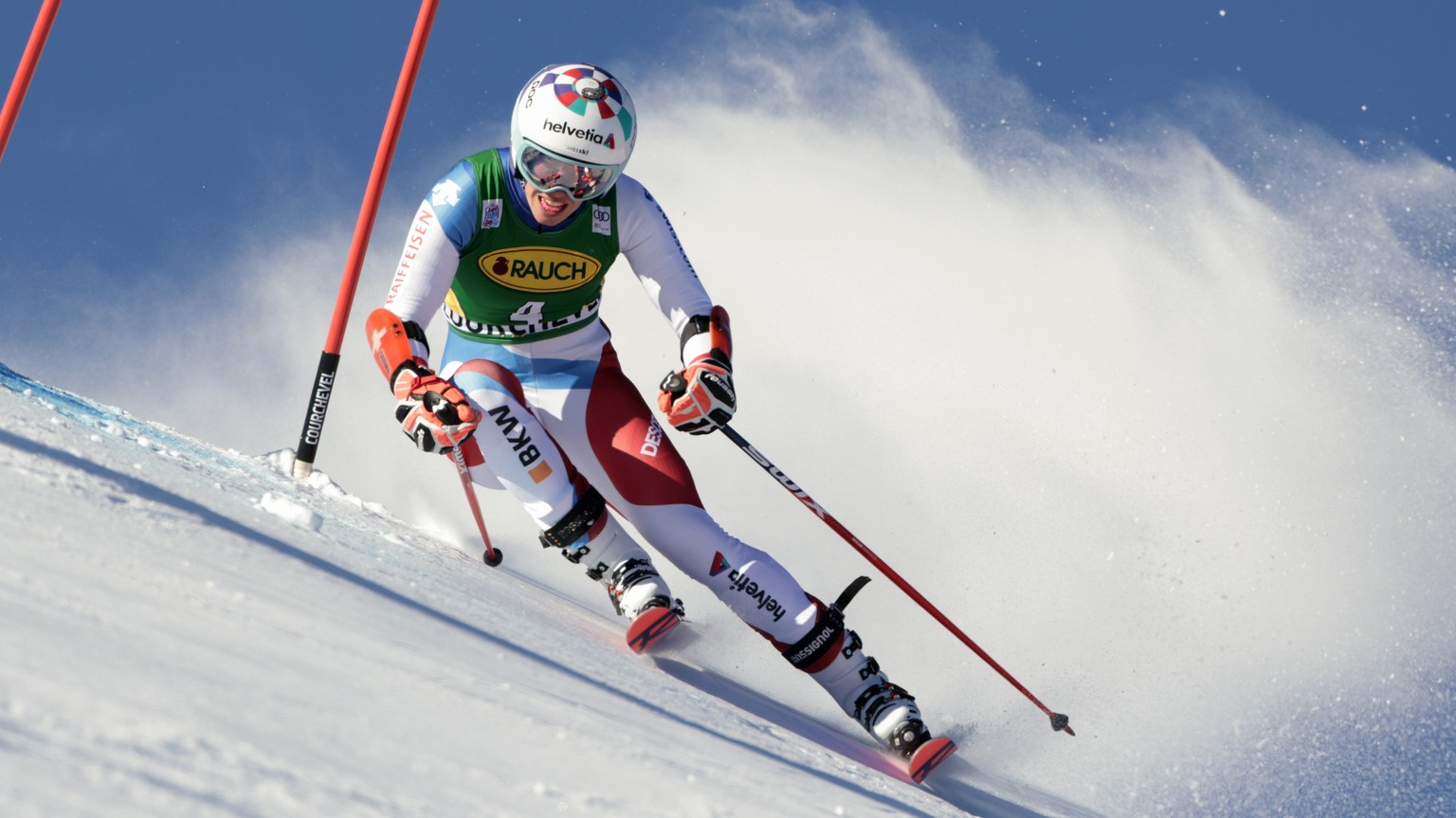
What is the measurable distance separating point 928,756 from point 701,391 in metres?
1.49

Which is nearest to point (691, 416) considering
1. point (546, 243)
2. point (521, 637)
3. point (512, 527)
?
point (546, 243)

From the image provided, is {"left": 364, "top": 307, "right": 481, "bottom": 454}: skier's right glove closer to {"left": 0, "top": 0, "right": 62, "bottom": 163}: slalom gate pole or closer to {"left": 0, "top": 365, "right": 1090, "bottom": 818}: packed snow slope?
Result: {"left": 0, "top": 365, "right": 1090, "bottom": 818}: packed snow slope

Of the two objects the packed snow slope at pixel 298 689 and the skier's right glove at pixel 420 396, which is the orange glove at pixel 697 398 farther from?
the packed snow slope at pixel 298 689

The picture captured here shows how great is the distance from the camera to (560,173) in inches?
184

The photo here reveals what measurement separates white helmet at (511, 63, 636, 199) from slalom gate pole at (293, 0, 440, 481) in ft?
4.35

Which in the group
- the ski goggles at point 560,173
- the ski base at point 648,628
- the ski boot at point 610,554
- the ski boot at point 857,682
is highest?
the ski goggles at point 560,173

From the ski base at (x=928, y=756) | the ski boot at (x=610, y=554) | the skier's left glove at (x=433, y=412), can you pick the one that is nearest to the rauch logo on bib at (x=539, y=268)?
the skier's left glove at (x=433, y=412)

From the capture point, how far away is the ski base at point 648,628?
165 inches

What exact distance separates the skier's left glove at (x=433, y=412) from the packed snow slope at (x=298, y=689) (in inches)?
15.6

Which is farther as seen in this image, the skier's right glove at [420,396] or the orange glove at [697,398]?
the orange glove at [697,398]

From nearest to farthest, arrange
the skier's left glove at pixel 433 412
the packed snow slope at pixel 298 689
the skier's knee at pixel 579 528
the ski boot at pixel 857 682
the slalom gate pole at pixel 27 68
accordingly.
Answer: the packed snow slope at pixel 298 689, the skier's left glove at pixel 433 412, the ski boot at pixel 857 682, the skier's knee at pixel 579 528, the slalom gate pole at pixel 27 68

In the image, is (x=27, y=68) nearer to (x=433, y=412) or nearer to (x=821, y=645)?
(x=433, y=412)

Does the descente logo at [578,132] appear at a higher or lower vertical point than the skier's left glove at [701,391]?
higher

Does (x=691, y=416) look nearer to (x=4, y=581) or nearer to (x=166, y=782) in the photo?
(x=4, y=581)
